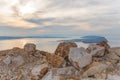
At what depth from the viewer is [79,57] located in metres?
9.88

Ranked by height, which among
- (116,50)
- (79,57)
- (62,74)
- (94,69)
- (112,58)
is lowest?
(62,74)

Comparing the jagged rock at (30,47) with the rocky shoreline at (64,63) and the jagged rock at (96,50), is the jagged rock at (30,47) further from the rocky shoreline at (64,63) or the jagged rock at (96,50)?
the jagged rock at (96,50)

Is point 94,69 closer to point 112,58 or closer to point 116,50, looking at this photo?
point 112,58

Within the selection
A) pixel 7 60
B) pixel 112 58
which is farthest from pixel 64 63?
pixel 7 60

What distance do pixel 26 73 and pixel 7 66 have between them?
3.29ft

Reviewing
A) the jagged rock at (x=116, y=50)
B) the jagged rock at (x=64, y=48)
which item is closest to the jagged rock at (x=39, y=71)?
the jagged rock at (x=64, y=48)

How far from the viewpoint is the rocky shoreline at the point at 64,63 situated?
371 inches

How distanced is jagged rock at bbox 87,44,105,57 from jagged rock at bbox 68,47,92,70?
1.19ft

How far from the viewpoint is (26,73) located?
1061 centimetres

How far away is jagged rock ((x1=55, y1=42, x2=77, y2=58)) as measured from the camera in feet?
34.9

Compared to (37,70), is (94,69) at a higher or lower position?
higher

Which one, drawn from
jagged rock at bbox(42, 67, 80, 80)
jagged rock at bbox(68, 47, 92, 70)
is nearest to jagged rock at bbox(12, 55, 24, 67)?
jagged rock at bbox(42, 67, 80, 80)

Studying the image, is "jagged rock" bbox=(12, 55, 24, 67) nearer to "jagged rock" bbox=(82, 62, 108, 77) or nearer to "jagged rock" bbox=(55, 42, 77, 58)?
"jagged rock" bbox=(55, 42, 77, 58)

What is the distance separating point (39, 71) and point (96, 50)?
2.14 m
